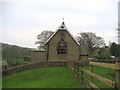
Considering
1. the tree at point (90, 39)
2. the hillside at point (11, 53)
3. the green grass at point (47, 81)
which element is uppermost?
the tree at point (90, 39)

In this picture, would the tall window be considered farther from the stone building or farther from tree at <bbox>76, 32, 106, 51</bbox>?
tree at <bbox>76, 32, 106, 51</bbox>

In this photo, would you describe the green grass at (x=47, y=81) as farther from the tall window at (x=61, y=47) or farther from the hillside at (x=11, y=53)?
the tall window at (x=61, y=47)

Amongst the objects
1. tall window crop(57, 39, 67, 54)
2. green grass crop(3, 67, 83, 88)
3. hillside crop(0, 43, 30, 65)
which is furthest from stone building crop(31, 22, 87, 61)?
green grass crop(3, 67, 83, 88)

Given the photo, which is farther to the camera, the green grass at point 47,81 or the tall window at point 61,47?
the tall window at point 61,47

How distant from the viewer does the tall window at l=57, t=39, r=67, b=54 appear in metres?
22.3

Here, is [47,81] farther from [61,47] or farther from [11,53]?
[61,47]

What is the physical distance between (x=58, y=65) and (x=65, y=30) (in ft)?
20.0

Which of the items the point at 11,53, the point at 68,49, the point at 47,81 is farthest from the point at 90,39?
the point at 47,81

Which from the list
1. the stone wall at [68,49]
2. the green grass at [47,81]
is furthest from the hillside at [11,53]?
the stone wall at [68,49]

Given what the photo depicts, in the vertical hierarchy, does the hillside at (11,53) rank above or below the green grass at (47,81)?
above

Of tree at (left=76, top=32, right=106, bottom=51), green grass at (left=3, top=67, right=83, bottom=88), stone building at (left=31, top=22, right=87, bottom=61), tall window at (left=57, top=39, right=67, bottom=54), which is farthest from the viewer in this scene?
tree at (left=76, top=32, right=106, bottom=51)

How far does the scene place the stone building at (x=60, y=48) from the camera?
867 inches

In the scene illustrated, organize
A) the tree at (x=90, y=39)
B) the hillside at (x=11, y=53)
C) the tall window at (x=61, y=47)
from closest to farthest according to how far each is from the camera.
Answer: the hillside at (x=11, y=53), the tall window at (x=61, y=47), the tree at (x=90, y=39)

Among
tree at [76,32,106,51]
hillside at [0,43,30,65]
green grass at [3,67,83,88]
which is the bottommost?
green grass at [3,67,83,88]
